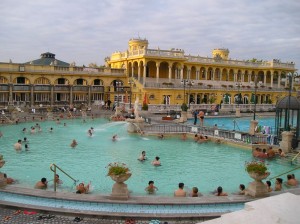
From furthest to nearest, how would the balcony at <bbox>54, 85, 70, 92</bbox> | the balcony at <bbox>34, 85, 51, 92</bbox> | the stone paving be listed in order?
the balcony at <bbox>54, 85, 70, 92</bbox>, the balcony at <bbox>34, 85, 51, 92</bbox>, the stone paving

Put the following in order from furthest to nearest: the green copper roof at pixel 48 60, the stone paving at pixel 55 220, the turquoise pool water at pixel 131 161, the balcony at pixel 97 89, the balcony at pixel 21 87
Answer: the green copper roof at pixel 48 60, the balcony at pixel 97 89, the balcony at pixel 21 87, the turquoise pool water at pixel 131 161, the stone paving at pixel 55 220

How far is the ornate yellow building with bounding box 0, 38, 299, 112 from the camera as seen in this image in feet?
154

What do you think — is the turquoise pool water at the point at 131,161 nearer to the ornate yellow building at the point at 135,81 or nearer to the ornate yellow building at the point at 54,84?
the ornate yellow building at the point at 54,84

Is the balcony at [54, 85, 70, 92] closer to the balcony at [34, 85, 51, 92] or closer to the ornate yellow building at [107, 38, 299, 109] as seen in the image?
the balcony at [34, 85, 51, 92]

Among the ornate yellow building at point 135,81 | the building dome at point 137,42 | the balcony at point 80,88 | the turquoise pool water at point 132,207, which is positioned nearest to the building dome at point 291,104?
the turquoise pool water at point 132,207

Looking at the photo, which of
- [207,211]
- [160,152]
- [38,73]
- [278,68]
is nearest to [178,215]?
[207,211]

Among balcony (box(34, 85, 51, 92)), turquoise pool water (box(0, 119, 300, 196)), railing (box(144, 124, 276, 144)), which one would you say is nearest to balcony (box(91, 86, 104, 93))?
balcony (box(34, 85, 51, 92))

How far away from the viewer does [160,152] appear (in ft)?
73.1

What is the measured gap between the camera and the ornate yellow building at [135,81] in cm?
4697

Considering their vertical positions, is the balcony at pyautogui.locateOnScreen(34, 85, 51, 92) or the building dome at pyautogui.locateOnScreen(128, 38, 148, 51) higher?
the building dome at pyautogui.locateOnScreen(128, 38, 148, 51)

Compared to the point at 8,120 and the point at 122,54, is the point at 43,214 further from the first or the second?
the point at 122,54

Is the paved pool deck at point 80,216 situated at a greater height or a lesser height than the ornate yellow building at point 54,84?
lesser

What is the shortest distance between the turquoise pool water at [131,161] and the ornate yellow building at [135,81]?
19.2m

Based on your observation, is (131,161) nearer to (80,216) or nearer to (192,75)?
(80,216)
